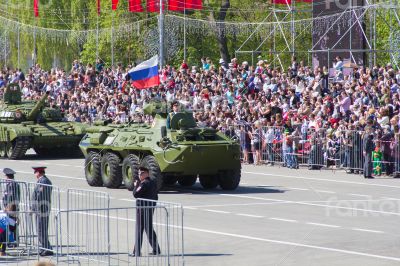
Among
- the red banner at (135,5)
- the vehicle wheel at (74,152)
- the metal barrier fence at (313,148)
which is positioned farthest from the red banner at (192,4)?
the metal barrier fence at (313,148)

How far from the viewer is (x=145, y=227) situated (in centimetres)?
1630

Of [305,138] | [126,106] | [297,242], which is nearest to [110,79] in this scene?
[126,106]

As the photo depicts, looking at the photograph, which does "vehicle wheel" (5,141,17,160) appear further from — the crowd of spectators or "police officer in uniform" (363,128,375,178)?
"police officer in uniform" (363,128,375,178)

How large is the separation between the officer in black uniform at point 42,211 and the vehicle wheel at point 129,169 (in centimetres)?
964

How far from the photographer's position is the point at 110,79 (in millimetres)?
50781

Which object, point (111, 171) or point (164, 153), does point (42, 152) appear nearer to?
point (111, 171)

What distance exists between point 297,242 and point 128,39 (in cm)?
4835

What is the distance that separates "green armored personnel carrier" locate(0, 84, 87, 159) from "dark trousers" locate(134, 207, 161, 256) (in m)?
22.7

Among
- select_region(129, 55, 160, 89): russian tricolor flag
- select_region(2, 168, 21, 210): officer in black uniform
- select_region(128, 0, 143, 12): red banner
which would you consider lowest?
select_region(2, 168, 21, 210): officer in black uniform

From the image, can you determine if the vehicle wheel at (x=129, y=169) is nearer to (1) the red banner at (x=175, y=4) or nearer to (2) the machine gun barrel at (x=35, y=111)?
→ (2) the machine gun barrel at (x=35, y=111)

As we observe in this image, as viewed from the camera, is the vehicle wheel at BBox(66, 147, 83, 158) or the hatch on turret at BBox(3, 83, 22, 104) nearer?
the vehicle wheel at BBox(66, 147, 83, 158)

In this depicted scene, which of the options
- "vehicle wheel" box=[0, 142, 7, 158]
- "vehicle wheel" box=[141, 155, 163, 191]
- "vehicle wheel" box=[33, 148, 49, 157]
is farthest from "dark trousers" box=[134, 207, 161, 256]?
"vehicle wheel" box=[33, 148, 49, 157]

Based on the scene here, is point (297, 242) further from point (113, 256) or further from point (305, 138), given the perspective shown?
point (305, 138)

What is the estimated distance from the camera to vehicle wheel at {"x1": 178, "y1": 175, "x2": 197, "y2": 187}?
2883 cm
